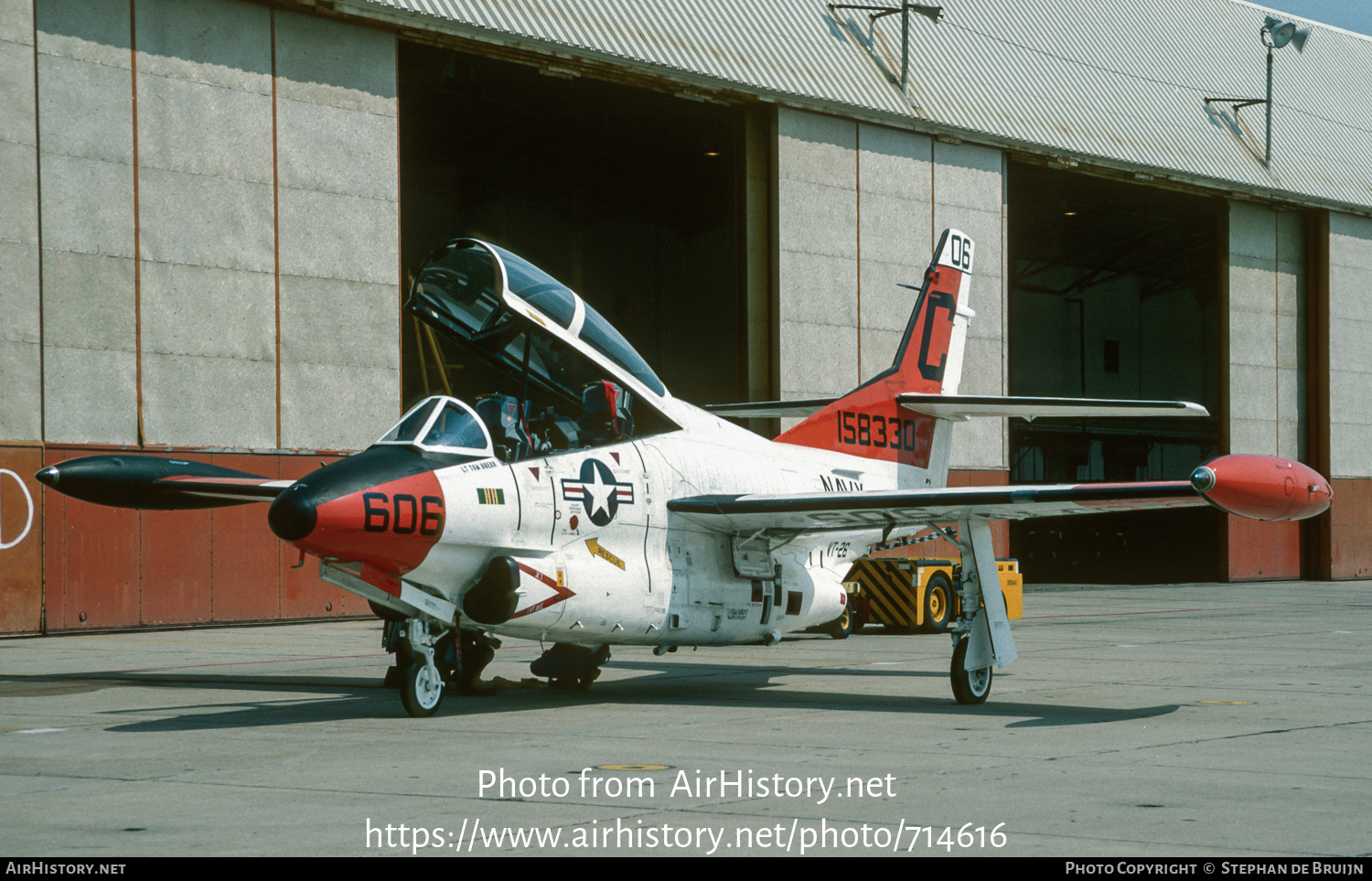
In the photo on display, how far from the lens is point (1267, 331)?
4347 cm

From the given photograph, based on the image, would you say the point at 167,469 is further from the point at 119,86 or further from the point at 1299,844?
the point at 119,86

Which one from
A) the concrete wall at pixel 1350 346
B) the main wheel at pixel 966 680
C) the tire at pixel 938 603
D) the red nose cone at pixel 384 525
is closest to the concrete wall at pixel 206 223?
the tire at pixel 938 603

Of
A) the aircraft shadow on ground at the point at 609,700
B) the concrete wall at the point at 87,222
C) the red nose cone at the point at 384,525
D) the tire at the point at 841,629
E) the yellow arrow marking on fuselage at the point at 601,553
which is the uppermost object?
the concrete wall at the point at 87,222

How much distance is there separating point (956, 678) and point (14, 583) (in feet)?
55.1

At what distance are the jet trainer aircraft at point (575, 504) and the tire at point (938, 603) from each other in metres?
9.08

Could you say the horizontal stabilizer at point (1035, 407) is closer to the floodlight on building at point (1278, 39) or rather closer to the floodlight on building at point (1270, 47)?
the floodlight on building at point (1270, 47)

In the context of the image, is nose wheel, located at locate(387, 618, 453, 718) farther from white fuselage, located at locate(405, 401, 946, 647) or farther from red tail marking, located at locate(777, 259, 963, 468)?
red tail marking, located at locate(777, 259, 963, 468)

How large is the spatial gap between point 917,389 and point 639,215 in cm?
3026

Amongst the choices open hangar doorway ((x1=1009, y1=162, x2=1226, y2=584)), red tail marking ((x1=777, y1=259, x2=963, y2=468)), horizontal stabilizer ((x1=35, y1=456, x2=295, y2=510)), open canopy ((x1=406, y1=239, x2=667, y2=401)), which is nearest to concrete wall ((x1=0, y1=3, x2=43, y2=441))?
horizontal stabilizer ((x1=35, y1=456, x2=295, y2=510))

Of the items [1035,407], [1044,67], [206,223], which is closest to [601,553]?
[1035,407]

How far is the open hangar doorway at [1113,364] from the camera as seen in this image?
5431 centimetres

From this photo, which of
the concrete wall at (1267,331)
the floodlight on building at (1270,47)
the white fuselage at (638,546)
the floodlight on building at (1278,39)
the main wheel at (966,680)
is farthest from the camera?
the floodlight on building at (1278,39)

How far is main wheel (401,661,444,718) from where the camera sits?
38.5 feet

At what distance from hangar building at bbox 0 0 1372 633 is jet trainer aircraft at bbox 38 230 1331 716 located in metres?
5.85
